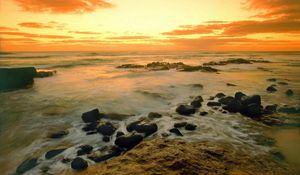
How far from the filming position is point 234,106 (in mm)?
12789

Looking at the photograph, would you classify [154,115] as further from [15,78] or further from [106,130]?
[15,78]

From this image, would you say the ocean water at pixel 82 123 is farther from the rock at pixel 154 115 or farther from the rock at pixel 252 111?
the rock at pixel 252 111

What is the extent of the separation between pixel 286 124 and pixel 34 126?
1148cm

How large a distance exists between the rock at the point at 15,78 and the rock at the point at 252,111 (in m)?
18.3

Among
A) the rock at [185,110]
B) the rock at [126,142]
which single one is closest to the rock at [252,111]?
the rock at [185,110]

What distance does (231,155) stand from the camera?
24.1 feet

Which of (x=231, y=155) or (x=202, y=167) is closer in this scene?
(x=202, y=167)

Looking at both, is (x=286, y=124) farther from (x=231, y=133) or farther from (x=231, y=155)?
(x=231, y=155)

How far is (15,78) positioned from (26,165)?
16122 millimetres

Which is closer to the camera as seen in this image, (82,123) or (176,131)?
(176,131)

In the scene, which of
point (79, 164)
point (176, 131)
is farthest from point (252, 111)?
point (79, 164)

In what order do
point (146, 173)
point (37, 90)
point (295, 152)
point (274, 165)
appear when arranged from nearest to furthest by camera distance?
point (146, 173), point (274, 165), point (295, 152), point (37, 90)

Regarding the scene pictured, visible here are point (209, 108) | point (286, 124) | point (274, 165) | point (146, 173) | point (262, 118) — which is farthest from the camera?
point (209, 108)

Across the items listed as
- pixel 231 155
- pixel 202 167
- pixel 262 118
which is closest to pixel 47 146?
pixel 202 167
